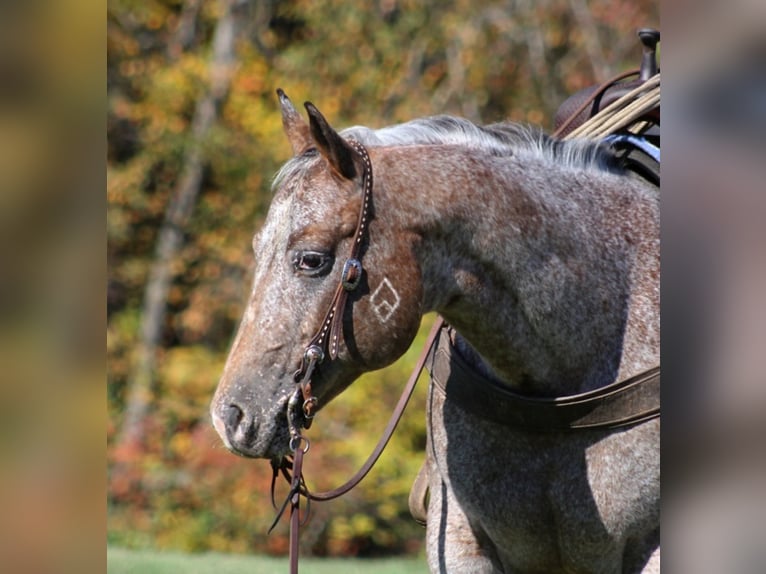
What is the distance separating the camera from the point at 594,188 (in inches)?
117

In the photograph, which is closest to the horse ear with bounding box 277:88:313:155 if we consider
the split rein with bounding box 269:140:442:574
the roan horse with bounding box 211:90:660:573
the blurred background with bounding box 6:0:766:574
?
the roan horse with bounding box 211:90:660:573

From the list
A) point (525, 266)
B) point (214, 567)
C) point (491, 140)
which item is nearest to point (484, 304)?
point (525, 266)

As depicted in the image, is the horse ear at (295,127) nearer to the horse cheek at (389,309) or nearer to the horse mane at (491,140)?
the horse mane at (491,140)

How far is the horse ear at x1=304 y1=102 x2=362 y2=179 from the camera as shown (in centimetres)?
251

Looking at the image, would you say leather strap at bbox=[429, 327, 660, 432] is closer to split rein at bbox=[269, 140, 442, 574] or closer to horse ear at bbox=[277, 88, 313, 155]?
split rein at bbox=[269, 140, 442, 574]

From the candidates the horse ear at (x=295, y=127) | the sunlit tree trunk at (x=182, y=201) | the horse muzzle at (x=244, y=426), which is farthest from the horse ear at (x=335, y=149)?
the sunlit tree trunk at (x=182, y=201)

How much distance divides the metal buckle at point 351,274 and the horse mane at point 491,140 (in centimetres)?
32

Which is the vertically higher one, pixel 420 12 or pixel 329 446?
pixel 420 12
